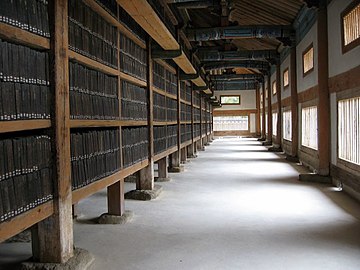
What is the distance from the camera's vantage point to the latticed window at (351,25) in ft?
20.0

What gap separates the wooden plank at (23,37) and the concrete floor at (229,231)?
5.94 ft

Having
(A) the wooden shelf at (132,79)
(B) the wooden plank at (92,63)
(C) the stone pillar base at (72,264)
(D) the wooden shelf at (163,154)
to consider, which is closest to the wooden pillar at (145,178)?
(D) the wooden shelf at (163,154)

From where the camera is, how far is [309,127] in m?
10.2

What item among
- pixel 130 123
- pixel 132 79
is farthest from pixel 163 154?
pixel 132 79

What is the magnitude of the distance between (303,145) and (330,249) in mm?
7410

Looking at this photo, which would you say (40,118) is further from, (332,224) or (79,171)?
(332,224)

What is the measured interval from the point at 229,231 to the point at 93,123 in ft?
6.08

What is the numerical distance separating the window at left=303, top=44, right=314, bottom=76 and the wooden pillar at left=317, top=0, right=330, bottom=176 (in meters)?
1.48

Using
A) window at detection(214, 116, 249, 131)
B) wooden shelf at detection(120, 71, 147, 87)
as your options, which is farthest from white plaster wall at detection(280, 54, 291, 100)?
window at detection(214, 116, 249, 131)

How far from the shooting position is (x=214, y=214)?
5.19 m

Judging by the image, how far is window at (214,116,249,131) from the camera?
28.2m

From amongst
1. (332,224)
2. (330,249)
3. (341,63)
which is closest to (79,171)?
(330,249)

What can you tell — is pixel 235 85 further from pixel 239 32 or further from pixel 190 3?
pixel 190 3

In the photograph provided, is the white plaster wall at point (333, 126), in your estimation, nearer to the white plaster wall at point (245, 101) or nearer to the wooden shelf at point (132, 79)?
the wooden shelf at point (132, 79)
